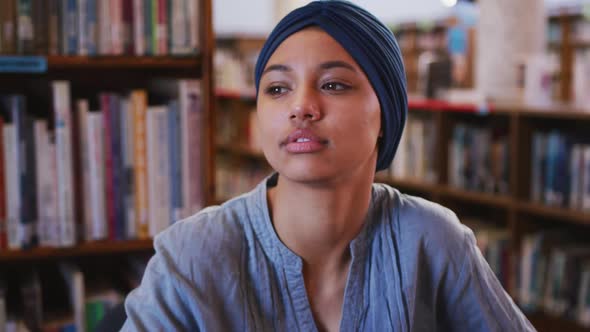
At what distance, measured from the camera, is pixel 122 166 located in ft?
5.91

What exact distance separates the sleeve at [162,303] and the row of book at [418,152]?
272 cm

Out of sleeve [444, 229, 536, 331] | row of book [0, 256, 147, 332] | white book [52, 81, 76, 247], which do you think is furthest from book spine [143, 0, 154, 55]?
sleeve [444, 229, 536, 331]

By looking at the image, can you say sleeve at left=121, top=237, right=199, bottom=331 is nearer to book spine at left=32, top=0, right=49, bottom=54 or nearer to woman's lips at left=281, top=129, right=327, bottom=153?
woman's lips at left=281, top=129, right=327, bottom=153

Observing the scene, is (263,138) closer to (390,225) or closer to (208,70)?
(390,225)

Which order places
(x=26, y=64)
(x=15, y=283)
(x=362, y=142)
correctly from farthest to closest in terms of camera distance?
(x=15, y=283) < (x=26, y=64) < (x=362, y=142)

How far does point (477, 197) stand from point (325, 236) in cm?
240

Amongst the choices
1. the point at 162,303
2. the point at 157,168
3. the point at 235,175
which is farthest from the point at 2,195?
the point at 235,175

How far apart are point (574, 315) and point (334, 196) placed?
2355 mm

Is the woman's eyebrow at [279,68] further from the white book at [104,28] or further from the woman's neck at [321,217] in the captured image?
the white book at [104,28]

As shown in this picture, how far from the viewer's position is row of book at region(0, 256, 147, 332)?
1.78 meters

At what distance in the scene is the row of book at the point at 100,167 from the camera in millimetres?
1712

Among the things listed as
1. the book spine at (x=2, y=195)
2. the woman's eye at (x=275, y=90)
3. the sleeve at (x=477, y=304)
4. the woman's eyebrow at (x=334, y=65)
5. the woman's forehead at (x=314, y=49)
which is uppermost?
the woman's forehead at (x=314, y=49)

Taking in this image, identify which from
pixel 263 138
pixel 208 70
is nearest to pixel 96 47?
pixel 208 70

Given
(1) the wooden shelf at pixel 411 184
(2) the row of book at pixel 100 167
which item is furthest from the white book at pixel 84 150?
(1) the wooden shelf at pixel 411 184
